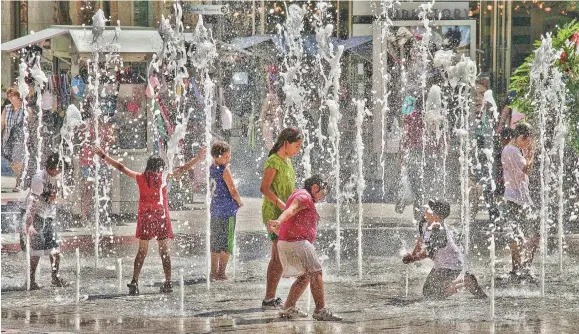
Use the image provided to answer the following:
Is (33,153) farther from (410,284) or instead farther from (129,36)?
(410,284)

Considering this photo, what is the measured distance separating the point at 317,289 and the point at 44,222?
8.47ft

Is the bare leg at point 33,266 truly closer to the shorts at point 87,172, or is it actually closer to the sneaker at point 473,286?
the sneaker at point 473,286

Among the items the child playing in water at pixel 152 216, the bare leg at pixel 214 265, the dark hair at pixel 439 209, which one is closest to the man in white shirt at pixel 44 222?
the child playing in water at pixel 152 216

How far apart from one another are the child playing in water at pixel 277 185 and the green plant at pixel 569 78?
5020 mm

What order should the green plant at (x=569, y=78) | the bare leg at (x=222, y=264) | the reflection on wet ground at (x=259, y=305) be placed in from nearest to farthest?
the reflection on wet ground at (x=259, y=305)
the bare leg at (x=222, y=264)
the green plant at (x=569, y=78)

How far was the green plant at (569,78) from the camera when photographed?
1341cm

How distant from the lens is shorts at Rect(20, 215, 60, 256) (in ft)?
32.9

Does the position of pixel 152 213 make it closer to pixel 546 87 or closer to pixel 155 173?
pixel 155 173

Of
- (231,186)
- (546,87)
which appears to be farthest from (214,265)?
(546,87)

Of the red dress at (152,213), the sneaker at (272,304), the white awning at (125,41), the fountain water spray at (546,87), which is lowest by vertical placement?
the sneaker at (272,304)

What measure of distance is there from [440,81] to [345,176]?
2496 millimetres

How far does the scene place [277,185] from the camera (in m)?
9.22

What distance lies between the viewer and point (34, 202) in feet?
33.4

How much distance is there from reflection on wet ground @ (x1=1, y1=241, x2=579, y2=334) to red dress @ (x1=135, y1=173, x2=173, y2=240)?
425 millimetres
